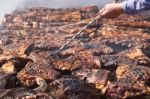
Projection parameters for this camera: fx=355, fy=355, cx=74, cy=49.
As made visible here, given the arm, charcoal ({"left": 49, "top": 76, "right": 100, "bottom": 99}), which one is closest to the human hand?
the arm

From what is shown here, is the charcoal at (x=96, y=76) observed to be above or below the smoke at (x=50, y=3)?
below

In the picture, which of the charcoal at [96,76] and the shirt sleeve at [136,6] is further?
the charcoal at [96,76]

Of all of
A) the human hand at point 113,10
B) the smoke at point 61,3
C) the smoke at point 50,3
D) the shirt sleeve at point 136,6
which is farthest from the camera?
the smoke at point 50,3

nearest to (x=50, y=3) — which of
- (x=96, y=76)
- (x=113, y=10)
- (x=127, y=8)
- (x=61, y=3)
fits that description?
(x=61, y=3)

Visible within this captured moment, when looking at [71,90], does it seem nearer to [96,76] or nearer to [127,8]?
[96,76]

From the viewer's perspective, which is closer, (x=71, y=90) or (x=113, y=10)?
(x=71, y=90)

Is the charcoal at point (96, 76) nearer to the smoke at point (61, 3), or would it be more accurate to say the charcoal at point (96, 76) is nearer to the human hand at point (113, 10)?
the human hand at point (113, 10)

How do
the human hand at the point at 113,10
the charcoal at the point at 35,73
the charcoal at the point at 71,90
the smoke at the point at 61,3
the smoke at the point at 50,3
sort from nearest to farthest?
the charcoal at the point at 71,90
the human hand at the point at 113,10
the charcoal at the point at 35,73
the smoke at the point at 61,3
the smoke at the point at 50,3

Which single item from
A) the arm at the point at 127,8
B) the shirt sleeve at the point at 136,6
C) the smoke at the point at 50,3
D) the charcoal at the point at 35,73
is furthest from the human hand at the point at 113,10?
the smoke at the point at 50,3

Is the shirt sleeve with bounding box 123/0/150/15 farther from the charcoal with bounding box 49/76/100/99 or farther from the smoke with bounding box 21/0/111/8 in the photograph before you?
the smoke with bounding box 21/0/111/8
